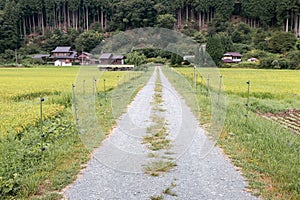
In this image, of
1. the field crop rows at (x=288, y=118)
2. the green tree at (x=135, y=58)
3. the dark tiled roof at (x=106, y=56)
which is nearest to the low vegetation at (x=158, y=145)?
the green tree at (x=135, y=58)

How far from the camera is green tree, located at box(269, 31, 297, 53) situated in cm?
4947

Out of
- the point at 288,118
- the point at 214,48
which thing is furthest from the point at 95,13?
the point at 288,118

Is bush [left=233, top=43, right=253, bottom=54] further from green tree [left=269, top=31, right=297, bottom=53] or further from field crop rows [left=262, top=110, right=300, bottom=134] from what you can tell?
field crop rows [left=262, top=110, right=300, bottom=134]

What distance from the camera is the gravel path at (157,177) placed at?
364 centimetres

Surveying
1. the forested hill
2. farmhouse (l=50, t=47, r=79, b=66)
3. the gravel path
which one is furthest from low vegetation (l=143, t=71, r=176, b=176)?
the forested hill

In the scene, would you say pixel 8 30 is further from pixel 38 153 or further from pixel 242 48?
pixel 38 153

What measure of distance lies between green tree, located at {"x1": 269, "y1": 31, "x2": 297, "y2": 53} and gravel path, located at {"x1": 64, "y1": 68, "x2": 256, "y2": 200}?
49.1m

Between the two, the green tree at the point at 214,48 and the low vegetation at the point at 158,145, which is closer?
the low vegetation at the point at 158,145

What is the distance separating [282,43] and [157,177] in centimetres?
5231

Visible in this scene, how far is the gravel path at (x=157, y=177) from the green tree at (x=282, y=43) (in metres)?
49.1

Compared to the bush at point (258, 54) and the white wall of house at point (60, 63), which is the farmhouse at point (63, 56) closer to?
the white wall of house at point (60, 63)

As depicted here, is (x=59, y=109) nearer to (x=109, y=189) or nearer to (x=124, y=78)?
(x=109, y=189)

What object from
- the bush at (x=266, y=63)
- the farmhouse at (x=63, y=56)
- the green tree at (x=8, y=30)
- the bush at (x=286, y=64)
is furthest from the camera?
the green tree at (x=8, y=30)

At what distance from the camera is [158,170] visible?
446 cm
